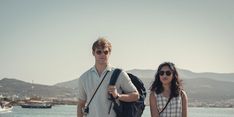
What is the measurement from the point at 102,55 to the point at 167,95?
3.50 feet

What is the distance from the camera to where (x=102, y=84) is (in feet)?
15.6

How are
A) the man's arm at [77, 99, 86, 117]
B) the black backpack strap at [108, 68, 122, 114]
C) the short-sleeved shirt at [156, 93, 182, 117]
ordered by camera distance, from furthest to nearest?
1. the short-sleeved shirt at [156, 93, 182, 117]
2. the man's arm at [77, 99, 86, 117]
3. the black backpack strap at [108, 68, 122, 114]

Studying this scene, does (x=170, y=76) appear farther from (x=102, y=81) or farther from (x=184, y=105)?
(x=102, y=81)

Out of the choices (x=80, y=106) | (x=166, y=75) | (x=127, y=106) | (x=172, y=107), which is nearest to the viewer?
(x=127, y=106)

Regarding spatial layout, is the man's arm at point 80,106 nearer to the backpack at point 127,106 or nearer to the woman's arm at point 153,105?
the backpack at point 127,106

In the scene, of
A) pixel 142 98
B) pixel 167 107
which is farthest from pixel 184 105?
pixel 142 98

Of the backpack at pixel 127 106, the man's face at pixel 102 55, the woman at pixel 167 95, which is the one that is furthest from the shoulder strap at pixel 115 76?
the woman at pixel 167 95

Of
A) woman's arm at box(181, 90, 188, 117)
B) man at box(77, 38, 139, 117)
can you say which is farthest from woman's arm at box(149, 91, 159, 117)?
man at box(77, 38, 139, 117)

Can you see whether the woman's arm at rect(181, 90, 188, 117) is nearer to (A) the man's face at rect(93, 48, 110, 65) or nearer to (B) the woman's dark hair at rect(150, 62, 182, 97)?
(B) the woman's dark hair at rect(150, 62, 182, 97)

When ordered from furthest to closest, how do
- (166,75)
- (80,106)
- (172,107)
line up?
(166,75) → (172,107) → (80,106)

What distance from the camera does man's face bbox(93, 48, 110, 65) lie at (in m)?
4.76

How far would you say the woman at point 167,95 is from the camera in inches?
210

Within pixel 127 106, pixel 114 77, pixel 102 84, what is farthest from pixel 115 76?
pixel 127 106

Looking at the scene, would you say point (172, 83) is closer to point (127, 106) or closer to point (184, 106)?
point (184, 106)
